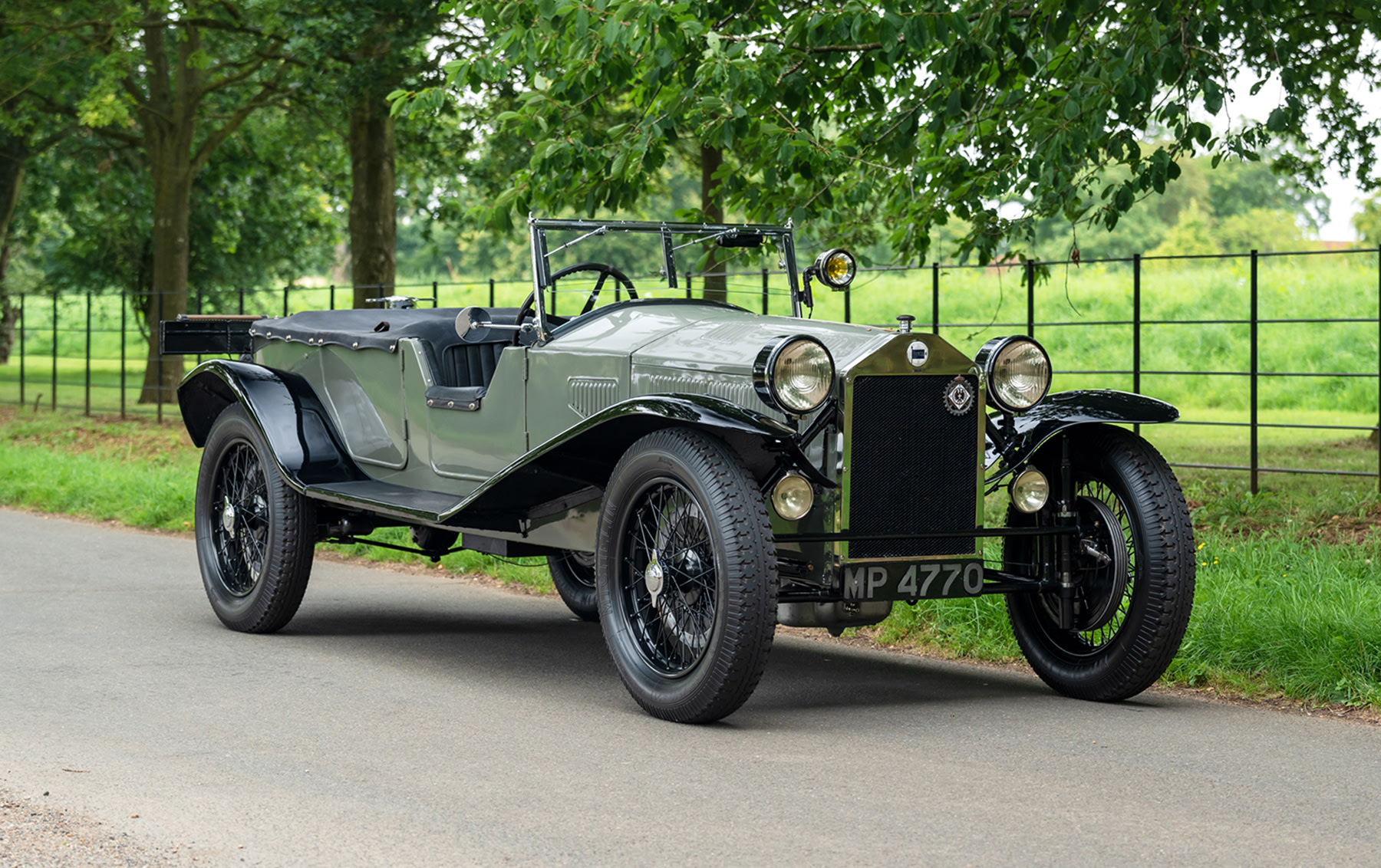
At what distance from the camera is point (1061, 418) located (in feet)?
19.4

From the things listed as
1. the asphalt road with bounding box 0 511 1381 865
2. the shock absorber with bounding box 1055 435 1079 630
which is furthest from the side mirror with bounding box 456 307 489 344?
the shock absorber with bounding box 1055 435 1079 630

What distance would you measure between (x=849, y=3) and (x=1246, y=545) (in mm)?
3596

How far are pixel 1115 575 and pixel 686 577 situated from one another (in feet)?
5.24

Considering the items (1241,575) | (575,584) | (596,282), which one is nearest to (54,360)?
(575,584)

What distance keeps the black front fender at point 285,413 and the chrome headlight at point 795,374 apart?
2737 mm

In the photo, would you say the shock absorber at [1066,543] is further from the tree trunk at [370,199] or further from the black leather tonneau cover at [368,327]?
the tree trunk at [370,199]

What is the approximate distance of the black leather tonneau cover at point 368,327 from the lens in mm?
7516

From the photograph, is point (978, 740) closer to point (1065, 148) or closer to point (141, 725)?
point (141, 725)

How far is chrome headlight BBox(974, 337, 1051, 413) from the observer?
5902 millimetres

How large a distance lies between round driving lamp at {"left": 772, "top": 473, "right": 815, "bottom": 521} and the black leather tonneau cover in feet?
7.82

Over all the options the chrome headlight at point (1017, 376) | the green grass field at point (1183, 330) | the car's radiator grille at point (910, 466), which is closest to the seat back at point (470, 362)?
the car's radiator grille at point (910, 466)

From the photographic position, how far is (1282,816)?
4.39m

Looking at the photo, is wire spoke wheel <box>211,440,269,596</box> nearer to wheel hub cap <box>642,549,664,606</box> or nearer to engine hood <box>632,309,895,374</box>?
engine hood <box>632,309,895,374</box>

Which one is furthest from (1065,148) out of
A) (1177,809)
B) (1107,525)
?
(1177,809)
